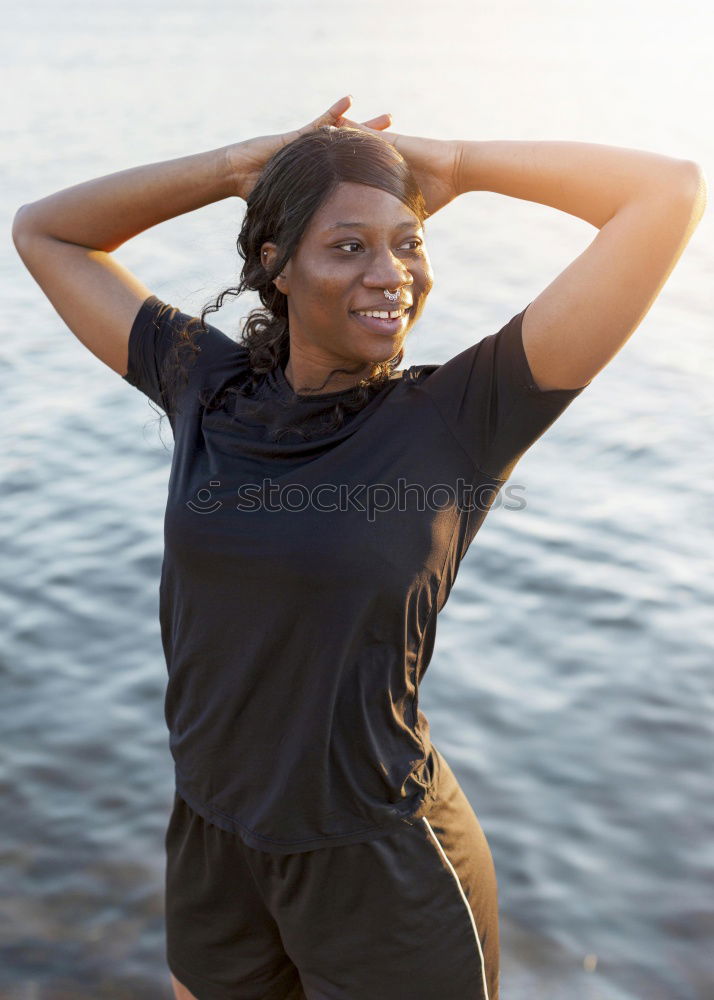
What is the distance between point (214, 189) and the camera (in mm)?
2492

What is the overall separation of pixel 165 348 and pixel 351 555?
29.5 inches

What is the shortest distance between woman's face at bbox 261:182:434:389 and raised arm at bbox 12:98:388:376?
42cm

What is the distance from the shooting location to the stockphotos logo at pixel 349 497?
6.47ft

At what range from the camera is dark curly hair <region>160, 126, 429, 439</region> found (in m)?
2.14

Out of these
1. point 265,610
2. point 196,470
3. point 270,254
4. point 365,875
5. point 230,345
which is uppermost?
point 270,254

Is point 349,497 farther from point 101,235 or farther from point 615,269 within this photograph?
point 101,235

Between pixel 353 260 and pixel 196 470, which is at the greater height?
pixel 353 260

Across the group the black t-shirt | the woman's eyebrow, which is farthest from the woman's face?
the black t-shirt

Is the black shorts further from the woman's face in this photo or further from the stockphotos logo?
the woman's face

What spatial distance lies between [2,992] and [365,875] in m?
1.94

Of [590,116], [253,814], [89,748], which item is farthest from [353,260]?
[590,116]

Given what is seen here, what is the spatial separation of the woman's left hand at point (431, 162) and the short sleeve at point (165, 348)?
472 mm

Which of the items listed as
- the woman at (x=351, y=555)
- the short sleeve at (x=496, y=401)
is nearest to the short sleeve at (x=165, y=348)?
the woman at (x=351, y=555)

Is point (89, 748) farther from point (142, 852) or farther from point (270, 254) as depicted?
point (270, 254)
